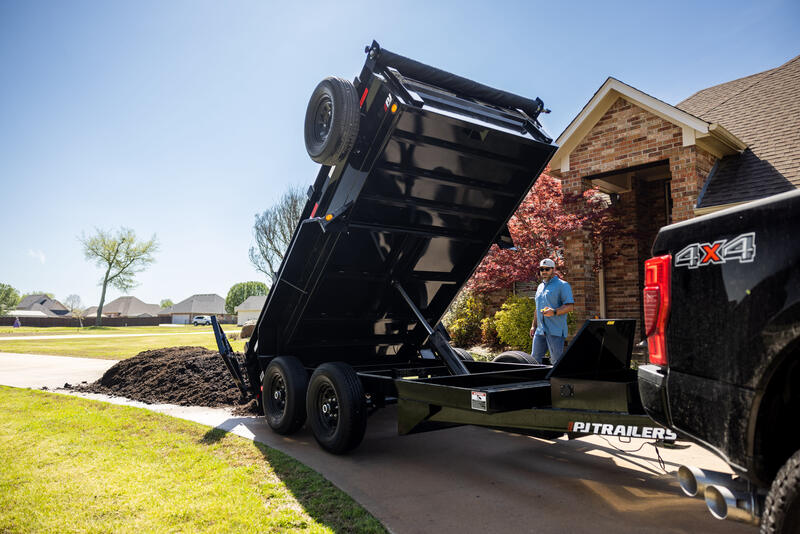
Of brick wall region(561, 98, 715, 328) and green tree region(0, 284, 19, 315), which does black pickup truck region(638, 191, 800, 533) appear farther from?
green tree region(0, 284, 19, 315)

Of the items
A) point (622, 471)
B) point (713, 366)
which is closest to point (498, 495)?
point (622, 471)

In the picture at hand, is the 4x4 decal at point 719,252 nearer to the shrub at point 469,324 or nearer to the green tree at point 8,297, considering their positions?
the shrub at point 469,324

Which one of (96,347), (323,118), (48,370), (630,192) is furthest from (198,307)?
(323,118)

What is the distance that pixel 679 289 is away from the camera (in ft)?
7.31

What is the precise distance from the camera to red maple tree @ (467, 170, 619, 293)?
11.5 meters

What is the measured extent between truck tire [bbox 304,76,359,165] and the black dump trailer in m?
0.01

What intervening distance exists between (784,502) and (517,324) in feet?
34.0

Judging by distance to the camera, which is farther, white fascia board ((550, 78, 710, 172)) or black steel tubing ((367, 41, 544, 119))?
white fascia board ((550, 78, 710, 172))

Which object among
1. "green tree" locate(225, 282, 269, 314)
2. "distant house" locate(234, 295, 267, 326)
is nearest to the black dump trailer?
"distant house" locate(234, 295, 267, 326)

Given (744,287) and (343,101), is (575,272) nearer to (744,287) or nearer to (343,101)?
(343,101)

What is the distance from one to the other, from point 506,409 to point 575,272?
8.44 metres

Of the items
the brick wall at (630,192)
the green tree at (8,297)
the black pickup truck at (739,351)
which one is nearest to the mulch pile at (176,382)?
the black pickup truck at (739,351)

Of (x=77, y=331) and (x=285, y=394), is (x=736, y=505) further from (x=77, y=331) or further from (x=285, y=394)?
(x=77, y=331)

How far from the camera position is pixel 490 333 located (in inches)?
540
